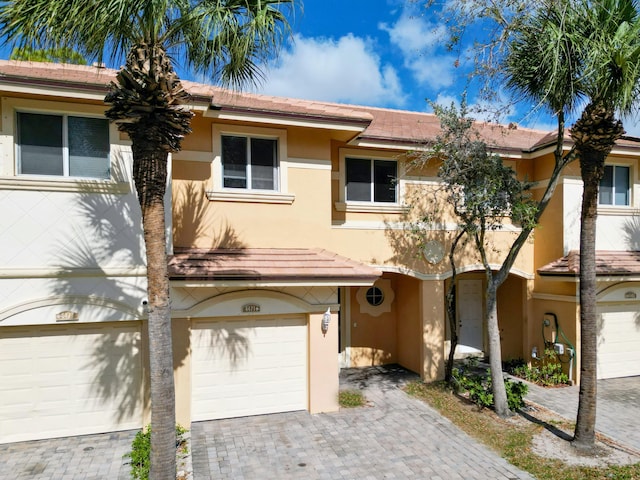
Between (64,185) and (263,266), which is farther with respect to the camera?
(263,266)

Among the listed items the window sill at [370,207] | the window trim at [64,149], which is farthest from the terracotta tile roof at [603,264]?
the window trim at [64,149]

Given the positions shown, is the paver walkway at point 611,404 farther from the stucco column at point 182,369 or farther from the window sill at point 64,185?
the window sill at point 64,185

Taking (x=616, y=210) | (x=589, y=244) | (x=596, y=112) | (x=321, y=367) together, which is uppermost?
(x=596, y=112)

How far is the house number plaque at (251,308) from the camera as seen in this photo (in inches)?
389

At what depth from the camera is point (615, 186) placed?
13875 millimetres

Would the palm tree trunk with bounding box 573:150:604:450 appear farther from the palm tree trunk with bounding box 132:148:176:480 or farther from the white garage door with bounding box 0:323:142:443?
the white garage door with bounding box 0:323:142:443

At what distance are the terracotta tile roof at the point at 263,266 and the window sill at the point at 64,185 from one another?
186 cm

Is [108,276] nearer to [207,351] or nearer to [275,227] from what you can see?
[207,351]

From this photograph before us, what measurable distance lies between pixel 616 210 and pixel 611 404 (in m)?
6.02

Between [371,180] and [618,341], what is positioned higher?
[371,180]

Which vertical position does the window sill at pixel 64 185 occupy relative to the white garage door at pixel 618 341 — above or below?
above

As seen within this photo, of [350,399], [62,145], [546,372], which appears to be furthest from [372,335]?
[62,145]

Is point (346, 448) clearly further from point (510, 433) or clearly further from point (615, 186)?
point (615, 186)

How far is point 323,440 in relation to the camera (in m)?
8.77
